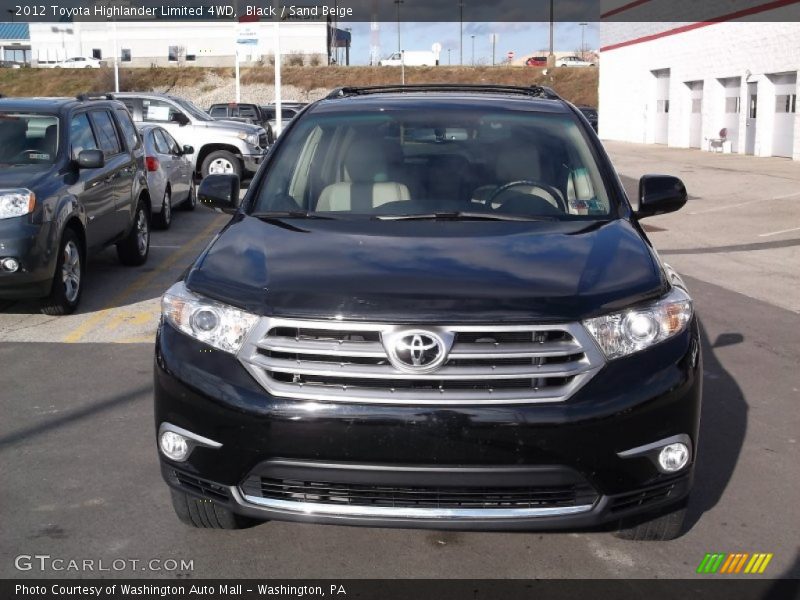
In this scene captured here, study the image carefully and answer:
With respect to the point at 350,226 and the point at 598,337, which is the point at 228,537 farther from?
the point at 598,337

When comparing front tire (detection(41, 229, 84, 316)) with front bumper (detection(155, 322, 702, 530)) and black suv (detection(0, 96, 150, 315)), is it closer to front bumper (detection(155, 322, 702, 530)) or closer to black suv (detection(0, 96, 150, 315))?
black suv (detection(0, 96, 150, 315))

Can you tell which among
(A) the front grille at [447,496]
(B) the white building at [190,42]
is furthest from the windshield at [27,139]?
(B) the white building at [190,42]

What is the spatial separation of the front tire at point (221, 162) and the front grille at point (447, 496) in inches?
675

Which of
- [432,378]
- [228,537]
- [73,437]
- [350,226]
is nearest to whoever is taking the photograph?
[432,378]

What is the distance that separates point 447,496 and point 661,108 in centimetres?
4202

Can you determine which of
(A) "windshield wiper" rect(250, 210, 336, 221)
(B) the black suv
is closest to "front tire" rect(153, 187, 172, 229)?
(B) the black suv

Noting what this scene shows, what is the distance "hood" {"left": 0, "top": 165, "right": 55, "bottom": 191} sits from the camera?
308 inches

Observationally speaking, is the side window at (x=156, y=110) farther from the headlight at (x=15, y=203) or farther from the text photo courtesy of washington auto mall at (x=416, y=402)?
the text photo courtesy of washington auto mall at (x=416, y=402)

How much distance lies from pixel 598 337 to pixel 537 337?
8.7 inches

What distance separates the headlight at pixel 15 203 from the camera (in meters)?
7.68

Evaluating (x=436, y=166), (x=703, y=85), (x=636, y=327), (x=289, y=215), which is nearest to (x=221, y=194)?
(x=289, y=215)

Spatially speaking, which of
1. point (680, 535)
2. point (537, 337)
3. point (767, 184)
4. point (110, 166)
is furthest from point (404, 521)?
point (767, 184)

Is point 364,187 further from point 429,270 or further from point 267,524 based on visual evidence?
point 267,524

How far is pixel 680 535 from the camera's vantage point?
3986mm
